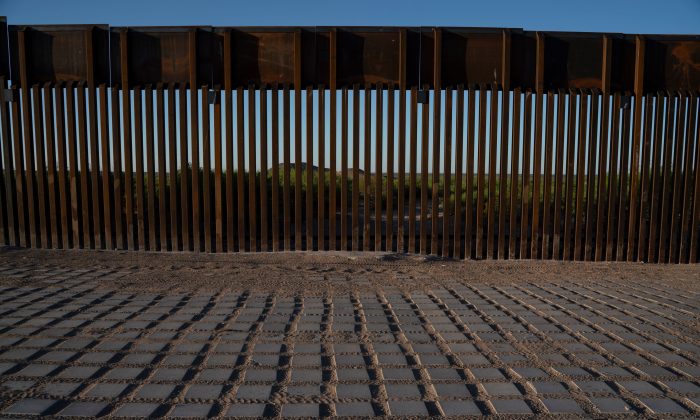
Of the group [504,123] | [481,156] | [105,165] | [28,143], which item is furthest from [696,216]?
[28,143]

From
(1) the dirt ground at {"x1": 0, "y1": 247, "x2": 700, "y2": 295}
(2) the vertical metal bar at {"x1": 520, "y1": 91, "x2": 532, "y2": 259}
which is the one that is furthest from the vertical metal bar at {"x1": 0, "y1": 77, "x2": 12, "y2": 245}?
(2) the vertical metal bar at {"x1": 520, "y1": 91, "x2": 532, "y2": 259}

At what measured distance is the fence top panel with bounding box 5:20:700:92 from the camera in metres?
6.38

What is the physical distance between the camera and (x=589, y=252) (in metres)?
6.62

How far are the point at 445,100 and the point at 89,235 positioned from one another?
4.84 meters

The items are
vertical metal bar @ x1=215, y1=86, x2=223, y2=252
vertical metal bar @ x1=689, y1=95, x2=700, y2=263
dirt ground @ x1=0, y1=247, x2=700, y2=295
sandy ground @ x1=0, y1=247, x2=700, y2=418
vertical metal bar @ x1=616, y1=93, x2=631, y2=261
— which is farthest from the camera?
vertical metal bar @ x1=689, y1=95, x2=700, y2=263

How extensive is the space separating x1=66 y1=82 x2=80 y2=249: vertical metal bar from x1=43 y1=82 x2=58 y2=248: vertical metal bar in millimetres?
219

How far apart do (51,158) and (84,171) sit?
464 millimetres

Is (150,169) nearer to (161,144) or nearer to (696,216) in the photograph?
(161,144)

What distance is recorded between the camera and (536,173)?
6.33m

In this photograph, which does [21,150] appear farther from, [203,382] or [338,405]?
[338,405]

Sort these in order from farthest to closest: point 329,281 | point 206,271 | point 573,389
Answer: point 206,271 → point 329,281 → point 573,389

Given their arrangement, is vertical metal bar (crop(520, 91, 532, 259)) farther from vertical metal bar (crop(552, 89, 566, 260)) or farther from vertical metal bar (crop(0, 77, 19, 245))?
vertical metal bar (crop(0, 77, 19, 245))

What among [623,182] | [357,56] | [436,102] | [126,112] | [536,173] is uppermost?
[357,56]

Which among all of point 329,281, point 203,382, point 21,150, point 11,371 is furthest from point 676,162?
point 21,150
